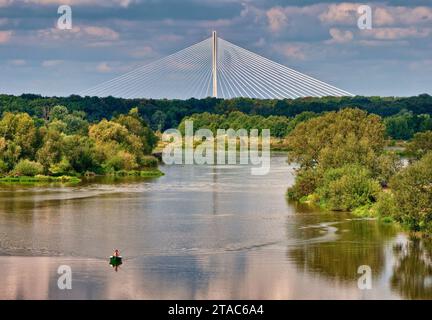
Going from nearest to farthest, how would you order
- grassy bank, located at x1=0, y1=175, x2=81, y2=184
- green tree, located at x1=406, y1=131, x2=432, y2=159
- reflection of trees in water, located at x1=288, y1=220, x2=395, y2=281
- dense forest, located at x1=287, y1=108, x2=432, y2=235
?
1. reflection of trees in water, located at x1=288, y1=220, x2=395, y2=281
2. dense forest, located at x1=287, y1=108, x2=432, y2=235
3. grassy bank, located at x1=0, y1=175, x2=81, y2=184
4. green tree, located at x1=406, y1=131, x2=432, y2=159

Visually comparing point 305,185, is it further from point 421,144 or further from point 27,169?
point 27,169

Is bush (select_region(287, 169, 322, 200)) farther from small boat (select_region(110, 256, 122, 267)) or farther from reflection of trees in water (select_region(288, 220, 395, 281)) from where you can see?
small boat (select_region(110, 256, 122, 267))

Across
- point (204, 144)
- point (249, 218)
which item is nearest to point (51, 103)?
point (204, 144)

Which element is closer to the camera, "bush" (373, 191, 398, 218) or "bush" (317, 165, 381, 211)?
"bush" (373, 191, 398, 218)

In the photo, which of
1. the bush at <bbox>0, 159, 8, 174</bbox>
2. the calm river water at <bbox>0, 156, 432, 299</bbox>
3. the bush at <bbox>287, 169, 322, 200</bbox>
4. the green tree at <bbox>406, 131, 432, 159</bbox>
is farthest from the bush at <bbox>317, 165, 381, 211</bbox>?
the bush at <bbox>0, 159, 8, 174</bbox>

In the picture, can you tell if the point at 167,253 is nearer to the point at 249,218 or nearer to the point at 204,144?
the point at 249,218

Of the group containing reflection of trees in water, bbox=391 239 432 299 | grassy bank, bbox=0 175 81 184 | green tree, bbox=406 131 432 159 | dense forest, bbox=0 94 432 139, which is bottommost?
reflection of trees in water, bbox=391 239 432 299

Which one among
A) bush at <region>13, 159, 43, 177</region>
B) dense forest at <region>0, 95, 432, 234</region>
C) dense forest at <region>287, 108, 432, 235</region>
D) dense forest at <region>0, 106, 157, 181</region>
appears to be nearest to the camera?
dense forest at <region>287, 108, 432, 235</region>
